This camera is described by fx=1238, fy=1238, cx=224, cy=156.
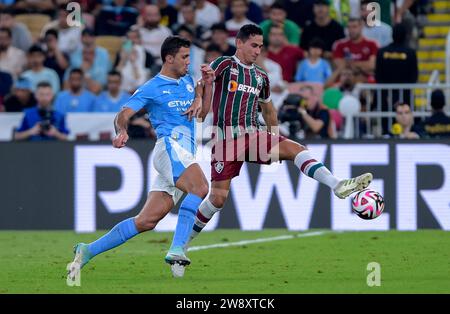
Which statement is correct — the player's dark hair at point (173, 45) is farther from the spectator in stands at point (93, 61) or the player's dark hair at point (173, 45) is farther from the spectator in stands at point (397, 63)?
the spectator in stands at point (93, 61)

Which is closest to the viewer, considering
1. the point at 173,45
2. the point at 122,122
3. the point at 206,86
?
the point at 122,122

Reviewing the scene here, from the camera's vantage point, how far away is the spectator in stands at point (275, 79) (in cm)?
1923

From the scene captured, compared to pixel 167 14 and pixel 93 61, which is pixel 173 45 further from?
pixel 167 14

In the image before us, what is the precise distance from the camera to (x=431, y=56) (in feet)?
71.1

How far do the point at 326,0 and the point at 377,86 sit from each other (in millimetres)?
2855

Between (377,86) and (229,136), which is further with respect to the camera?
(377,86)

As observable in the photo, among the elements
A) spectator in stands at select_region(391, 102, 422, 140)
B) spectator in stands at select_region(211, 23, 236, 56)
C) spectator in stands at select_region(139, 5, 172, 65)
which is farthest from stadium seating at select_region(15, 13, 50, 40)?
spectator in stands at select_region(391, 102, 422, 140)

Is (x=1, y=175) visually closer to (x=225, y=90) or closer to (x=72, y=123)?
(x=72, y=123)

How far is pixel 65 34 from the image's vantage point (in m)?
21.5

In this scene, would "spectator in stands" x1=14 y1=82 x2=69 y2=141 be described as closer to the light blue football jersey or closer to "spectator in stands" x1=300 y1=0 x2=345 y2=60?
"spectator in stands" x1=300 y1=0 x2=345 y2=60

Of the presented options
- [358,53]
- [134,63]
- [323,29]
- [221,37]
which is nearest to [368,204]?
[221,37]

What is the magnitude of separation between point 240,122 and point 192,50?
8.26 m

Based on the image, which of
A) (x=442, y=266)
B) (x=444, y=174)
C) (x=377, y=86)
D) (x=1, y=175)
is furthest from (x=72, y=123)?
(x=442, y=266)

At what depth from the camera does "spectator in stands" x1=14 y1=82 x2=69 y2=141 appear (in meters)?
17.8
